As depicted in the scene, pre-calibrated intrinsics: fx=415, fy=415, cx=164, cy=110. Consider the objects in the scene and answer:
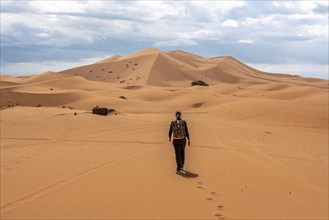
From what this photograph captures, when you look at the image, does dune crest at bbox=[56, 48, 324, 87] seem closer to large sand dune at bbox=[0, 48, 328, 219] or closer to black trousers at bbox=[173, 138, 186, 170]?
large sand dune at bbox=[0, 48, 328, 219]

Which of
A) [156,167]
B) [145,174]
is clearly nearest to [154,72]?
[156,167]

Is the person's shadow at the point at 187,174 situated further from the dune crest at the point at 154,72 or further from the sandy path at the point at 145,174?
the dune crest at the point at 154,72

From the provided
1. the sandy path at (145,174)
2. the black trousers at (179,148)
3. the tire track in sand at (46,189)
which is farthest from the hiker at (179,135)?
the tire track in sand at (46,189)

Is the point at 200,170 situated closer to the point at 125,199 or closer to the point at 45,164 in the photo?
the point at 125,199

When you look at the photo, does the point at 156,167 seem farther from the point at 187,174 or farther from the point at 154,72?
the point at 154,72

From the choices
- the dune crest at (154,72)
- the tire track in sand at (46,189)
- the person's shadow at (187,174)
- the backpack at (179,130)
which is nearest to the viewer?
the tire track in sand at (46,189)

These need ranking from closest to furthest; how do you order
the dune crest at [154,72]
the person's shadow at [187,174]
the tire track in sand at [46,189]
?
1. the tire track in sand at [46,189]
2. the person's shadow at [187,174]
3. the dune crest at [154,72]

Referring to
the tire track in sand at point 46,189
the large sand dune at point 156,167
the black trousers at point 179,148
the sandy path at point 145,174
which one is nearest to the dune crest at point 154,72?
the large sand dune at point 156,167

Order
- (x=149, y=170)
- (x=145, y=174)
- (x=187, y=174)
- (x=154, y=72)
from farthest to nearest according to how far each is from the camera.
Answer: (x=154, y=72)
(x=149, y=170)
(x=187, y=174)
(x=145, y=174)

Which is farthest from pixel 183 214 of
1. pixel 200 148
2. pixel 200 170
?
pixel 200 148

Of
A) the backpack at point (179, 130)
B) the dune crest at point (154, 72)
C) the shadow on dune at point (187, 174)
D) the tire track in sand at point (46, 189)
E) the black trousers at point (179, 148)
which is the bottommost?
the tire track in sand at point (46, 189)

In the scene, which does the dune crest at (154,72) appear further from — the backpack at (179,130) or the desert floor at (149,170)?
the backpack at (179,130)

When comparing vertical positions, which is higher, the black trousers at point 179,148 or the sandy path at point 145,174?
the black trousers at point 179,148

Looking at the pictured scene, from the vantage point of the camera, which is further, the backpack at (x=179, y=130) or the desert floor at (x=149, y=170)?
the backpack at (x=179, y=130)
